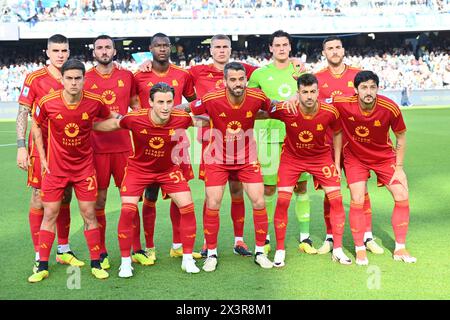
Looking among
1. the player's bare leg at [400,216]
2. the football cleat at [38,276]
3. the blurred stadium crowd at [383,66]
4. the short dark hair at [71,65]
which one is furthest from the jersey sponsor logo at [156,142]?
the blurred stadium crowd at [383,66]

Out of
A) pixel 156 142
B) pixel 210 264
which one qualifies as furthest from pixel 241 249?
pixel 156 142

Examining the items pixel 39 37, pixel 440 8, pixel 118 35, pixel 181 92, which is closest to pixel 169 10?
pixel 118 35

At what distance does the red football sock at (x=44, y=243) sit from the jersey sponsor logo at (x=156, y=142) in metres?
1.15

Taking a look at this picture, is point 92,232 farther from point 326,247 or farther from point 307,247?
point 326,247

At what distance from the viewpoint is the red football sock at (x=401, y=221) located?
219 inches

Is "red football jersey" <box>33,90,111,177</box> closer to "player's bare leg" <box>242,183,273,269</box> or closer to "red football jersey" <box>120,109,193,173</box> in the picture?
"red football jersey" <box>120,109,193,173</box>

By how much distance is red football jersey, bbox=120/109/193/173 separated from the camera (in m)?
5.23

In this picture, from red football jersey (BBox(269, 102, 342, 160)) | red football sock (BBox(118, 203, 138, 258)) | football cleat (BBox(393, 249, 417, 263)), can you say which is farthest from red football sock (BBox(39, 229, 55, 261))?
football cleat (BBox(393, 249, 417, 263))

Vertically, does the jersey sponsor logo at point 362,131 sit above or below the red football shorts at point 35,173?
above

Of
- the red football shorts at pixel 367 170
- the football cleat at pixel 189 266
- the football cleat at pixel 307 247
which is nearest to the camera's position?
the football cleat at pixel 189 266

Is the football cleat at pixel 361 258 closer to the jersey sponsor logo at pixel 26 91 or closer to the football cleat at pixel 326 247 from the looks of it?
the football cleat at pixel 326 247

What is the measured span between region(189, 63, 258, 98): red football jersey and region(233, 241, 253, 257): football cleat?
5.25 ft

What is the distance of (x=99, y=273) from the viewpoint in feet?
Result: 16.9

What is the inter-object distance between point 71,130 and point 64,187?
19.7 inches
